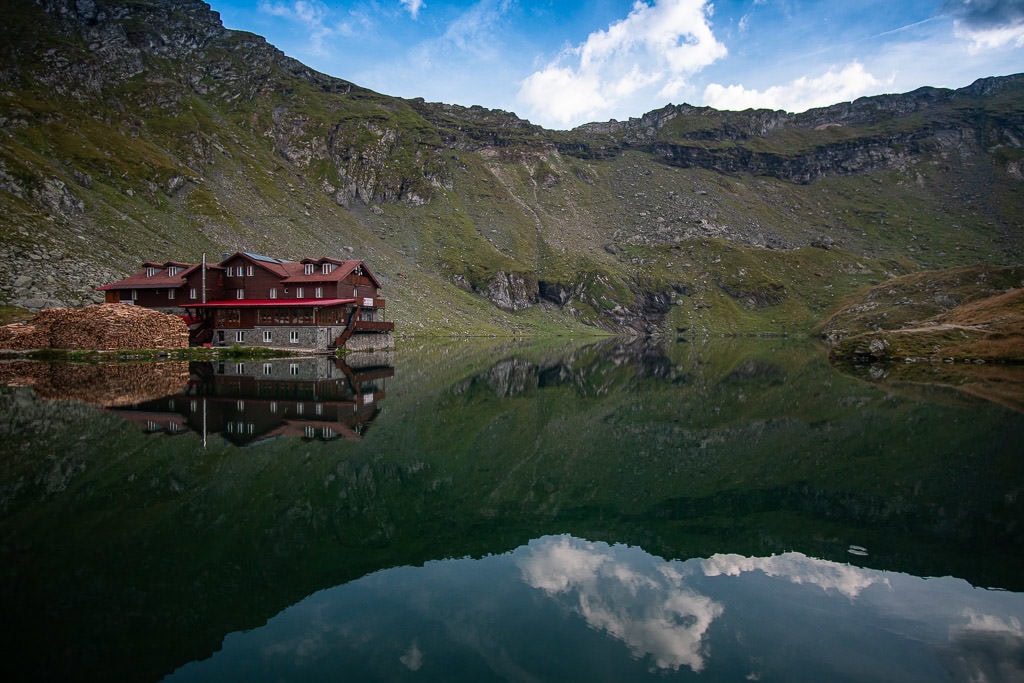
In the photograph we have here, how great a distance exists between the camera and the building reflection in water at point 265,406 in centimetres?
2492

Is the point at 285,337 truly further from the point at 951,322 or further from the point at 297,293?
the point at 951,322

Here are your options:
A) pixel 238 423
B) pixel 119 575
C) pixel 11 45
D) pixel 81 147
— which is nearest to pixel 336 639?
pixel 119 575

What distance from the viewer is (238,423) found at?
26.2 metres

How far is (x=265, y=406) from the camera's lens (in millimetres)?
31250

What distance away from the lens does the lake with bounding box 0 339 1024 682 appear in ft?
28.7

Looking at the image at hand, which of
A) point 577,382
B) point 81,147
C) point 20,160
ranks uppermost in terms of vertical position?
point 81,147

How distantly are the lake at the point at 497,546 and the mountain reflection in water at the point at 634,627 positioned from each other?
0.17ft

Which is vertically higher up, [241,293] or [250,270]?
[250,270]

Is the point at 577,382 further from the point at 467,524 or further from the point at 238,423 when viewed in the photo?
the point at 467,524

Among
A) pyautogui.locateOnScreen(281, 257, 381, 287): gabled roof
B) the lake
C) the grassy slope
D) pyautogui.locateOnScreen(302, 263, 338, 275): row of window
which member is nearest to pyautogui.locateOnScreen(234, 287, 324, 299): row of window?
pyautogui.locateOnScreen(281, 257, 381, 287): gabled roof

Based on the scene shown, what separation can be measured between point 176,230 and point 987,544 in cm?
12495

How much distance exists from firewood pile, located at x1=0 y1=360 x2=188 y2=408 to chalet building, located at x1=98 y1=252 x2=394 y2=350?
19.4 m

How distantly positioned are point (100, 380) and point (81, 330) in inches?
911

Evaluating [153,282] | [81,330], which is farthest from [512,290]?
[81,330]
